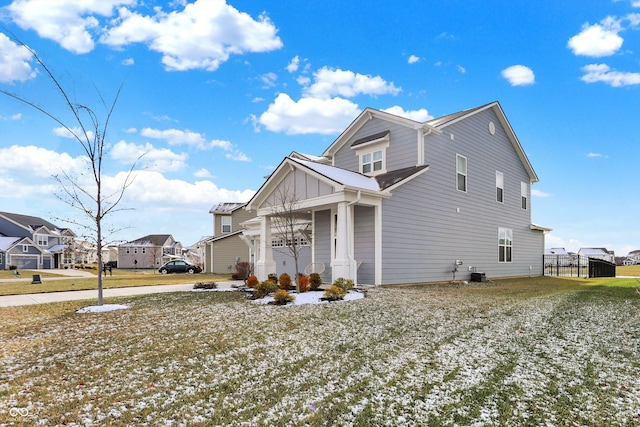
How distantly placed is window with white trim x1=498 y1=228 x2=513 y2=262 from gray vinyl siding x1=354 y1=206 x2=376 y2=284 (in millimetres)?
9997

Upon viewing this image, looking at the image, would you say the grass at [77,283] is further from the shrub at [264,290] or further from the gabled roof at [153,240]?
the gabled roof at [153,240]

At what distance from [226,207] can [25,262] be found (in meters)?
30.3

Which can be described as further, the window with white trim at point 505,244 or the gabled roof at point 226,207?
the gabled roof at point 226,207

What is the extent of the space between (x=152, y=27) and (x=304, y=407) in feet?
41.0

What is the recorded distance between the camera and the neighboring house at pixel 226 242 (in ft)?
104

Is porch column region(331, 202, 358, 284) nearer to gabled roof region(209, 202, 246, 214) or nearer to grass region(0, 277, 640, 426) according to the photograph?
grass region(0, 277, 640, 426)

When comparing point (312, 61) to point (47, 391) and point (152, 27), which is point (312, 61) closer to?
point (152, 27)

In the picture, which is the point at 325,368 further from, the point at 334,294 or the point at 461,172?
the point at 461,172

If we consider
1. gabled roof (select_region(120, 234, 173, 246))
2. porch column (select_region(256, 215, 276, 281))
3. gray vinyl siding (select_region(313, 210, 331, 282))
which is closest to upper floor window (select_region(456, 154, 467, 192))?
gray vinyl siding (select_region(313, 210, 331, 282))

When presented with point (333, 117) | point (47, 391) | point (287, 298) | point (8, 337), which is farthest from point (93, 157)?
point (333, 117)

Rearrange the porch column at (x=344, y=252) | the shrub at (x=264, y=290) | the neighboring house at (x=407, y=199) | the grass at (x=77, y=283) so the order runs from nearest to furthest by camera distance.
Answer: the shrub at (x=264, y=290)
the porch column at (x=344, y=252)
the neighboring house at (x=407, y=199)
the grass at (x=77, y=283)

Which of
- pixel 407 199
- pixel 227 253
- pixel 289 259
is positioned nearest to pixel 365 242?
pixel 407 199

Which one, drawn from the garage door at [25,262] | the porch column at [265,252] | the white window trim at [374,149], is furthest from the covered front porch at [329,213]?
the garage door at [25,262]

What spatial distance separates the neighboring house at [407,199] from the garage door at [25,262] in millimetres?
40961
